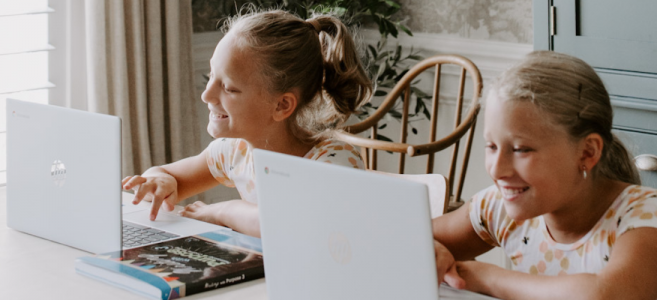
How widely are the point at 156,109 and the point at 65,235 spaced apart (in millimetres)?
1389

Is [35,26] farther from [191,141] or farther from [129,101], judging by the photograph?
[191,141]

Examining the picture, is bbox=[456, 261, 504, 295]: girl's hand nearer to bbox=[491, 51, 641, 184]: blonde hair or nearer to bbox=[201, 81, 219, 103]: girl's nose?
bbox=[491, 51, 641, 184]: blonde hair

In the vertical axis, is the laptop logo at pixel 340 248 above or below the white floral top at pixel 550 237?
above

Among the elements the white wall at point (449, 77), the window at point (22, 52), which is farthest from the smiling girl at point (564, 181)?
the window at point (22, 52)

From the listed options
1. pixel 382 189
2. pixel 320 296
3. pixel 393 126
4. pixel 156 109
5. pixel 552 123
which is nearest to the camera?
pixel 382 189

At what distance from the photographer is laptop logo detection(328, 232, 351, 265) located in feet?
3.10

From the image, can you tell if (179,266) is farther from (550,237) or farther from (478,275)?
(550,237)

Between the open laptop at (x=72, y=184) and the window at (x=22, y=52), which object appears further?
the window at (x=22, y=52)

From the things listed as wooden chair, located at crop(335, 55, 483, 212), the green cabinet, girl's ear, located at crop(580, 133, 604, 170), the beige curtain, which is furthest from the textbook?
the beige curtain

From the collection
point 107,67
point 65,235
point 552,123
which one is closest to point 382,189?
point 552,123

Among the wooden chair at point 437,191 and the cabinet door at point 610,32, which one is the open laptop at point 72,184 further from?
the cabinet door at point 610,32

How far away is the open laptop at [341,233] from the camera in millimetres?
868

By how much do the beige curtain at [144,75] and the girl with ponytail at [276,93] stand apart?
966mm

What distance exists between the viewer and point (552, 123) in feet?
3.95
